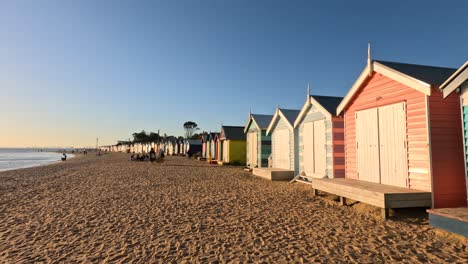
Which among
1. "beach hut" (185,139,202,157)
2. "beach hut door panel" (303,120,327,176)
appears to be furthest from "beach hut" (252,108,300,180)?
"beach hut" (185,139,202,157)

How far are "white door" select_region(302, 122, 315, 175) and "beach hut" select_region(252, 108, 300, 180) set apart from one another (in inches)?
37.9

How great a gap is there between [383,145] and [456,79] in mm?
2788

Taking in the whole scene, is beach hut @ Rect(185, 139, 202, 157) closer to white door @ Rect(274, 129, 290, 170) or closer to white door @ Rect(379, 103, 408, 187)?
white door @ Rect(274, 129, 290, 170)

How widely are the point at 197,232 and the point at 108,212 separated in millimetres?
3377

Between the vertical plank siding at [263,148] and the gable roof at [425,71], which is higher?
the gable roof at [425,71]

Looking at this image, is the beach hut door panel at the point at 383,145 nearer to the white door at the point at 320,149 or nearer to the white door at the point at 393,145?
the white door at the point at 393,145

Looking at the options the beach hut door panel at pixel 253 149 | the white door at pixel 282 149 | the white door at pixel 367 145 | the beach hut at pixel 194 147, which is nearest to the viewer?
the white door at pixel 367 145

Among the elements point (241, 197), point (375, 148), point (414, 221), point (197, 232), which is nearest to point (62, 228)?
point (197, 232)

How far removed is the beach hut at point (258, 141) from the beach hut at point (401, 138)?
984 centimetres

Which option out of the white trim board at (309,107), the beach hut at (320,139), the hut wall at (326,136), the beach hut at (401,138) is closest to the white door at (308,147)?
the beach hut at (320,139)

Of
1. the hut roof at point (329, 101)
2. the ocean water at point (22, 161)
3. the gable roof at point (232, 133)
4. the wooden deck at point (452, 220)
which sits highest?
the hut roof at point (329, 101)

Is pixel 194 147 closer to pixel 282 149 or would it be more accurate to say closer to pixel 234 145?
pixel 234 145

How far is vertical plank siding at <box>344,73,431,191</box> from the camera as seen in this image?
22.1ft

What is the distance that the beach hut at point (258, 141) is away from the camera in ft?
63.7
